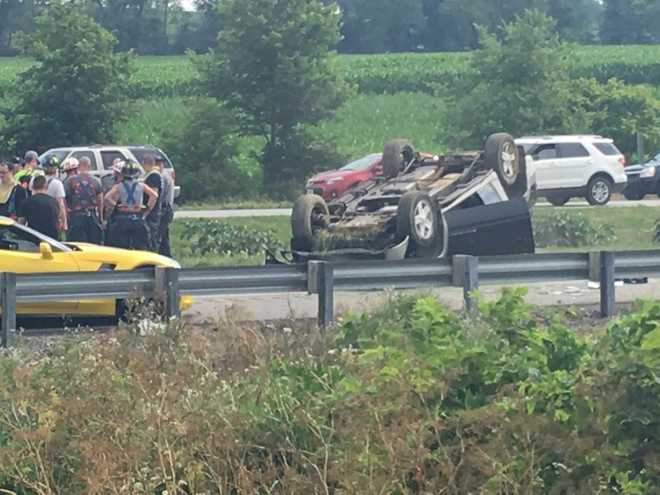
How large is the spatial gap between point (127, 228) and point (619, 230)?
1305 cm

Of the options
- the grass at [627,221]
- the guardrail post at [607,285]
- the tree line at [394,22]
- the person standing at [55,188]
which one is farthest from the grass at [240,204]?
the tree line at [394,22]

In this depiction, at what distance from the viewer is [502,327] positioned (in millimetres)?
8297

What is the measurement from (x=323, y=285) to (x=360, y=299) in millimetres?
1105

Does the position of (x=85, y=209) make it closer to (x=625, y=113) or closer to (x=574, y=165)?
(x=574, y=165)

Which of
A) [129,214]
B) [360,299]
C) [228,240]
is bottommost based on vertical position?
[228,240]

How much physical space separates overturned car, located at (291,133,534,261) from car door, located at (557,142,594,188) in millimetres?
14598

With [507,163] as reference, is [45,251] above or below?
below

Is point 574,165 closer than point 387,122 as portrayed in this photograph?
Yes

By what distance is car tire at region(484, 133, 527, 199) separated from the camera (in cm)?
1923

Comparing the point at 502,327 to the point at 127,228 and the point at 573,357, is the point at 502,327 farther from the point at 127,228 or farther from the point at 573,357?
the point at 127,228

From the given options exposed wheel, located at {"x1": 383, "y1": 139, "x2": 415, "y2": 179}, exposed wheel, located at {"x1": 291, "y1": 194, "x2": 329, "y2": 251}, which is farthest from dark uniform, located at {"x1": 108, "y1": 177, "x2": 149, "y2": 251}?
exposed wheel, located at {"x1": 383, "y1": 139, "x2": 415, "y2": 179}

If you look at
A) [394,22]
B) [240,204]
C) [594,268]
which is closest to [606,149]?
[240,204]

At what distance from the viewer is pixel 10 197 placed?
61.8 ft

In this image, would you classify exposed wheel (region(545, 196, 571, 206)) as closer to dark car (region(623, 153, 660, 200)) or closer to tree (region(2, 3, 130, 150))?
dark car (region(623, 153, 660, 200))
